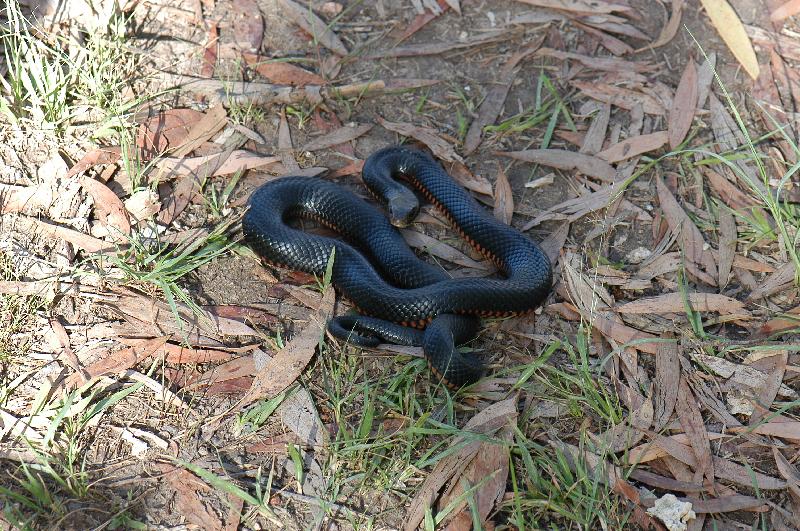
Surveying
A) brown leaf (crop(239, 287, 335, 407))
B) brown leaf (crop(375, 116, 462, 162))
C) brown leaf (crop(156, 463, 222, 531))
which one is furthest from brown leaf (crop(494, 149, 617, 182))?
brown leaf (crop(156, 463, 222, 531))

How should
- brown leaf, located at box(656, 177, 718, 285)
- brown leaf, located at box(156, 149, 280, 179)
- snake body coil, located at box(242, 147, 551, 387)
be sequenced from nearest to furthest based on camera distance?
1. snake body coil, located at box(242, 147, 551, 387)
2. brown leaf, located at box(656, 177, 718, 285)
3. brown leaf, located at box(156, 149, 280, 179)

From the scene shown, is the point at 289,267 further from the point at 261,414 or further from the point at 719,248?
the point at 719,248

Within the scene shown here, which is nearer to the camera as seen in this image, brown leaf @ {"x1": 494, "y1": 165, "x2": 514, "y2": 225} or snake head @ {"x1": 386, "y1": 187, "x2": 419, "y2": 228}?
snake head @ {"x1": 386, "y1": 187, "x2": 419, "y2": 228}

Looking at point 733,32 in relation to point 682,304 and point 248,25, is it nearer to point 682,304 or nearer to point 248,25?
point 682,304

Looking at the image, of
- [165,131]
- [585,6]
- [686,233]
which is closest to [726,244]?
[686,233]

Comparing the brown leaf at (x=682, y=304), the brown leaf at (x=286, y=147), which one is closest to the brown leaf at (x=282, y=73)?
the brown leaf at (x=286, y=147)

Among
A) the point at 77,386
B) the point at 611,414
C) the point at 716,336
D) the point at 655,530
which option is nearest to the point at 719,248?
the point at 716,336

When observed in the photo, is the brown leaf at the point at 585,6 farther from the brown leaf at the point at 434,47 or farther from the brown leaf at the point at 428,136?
the brown leaf at the point at 428,136

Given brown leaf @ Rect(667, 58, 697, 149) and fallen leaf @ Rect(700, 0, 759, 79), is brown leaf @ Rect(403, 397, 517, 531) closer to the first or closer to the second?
brown leaf @ Rect(667, 58, 697, 149)
